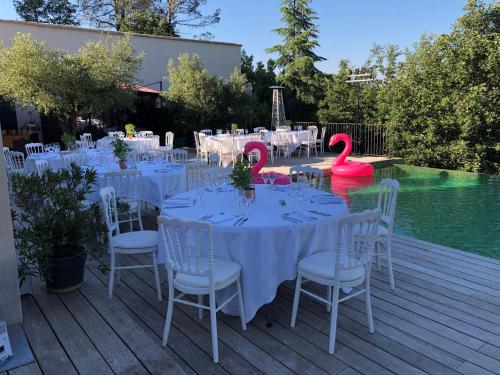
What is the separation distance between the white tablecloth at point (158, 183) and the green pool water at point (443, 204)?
3.33 metres

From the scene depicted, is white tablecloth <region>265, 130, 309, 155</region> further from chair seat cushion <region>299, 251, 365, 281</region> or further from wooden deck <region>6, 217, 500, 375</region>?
chair seat cushion <region>299, 251, 365, 281</region>

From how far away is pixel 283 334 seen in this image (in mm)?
2760

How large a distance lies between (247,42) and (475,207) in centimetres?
1661

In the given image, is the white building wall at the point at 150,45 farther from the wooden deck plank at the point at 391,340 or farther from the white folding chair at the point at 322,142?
the wooden deck plank at the point at 391,340

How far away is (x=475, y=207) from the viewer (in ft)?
24.1

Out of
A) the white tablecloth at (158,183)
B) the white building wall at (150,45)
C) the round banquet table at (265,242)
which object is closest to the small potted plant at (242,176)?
the round banquet table at (265,242)

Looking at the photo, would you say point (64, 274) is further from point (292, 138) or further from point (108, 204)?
point (292, 138)

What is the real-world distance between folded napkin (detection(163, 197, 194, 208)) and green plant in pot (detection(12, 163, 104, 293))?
2.01 ft

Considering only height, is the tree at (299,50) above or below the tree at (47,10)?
below

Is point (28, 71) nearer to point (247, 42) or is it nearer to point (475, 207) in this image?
point (475, 207)

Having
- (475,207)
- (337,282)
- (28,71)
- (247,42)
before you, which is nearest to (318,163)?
(475,207)

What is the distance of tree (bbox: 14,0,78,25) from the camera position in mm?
22766

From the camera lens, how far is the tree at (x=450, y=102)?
1010 cm

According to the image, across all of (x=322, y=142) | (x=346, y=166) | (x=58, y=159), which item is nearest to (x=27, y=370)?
(x=58, y=159)
